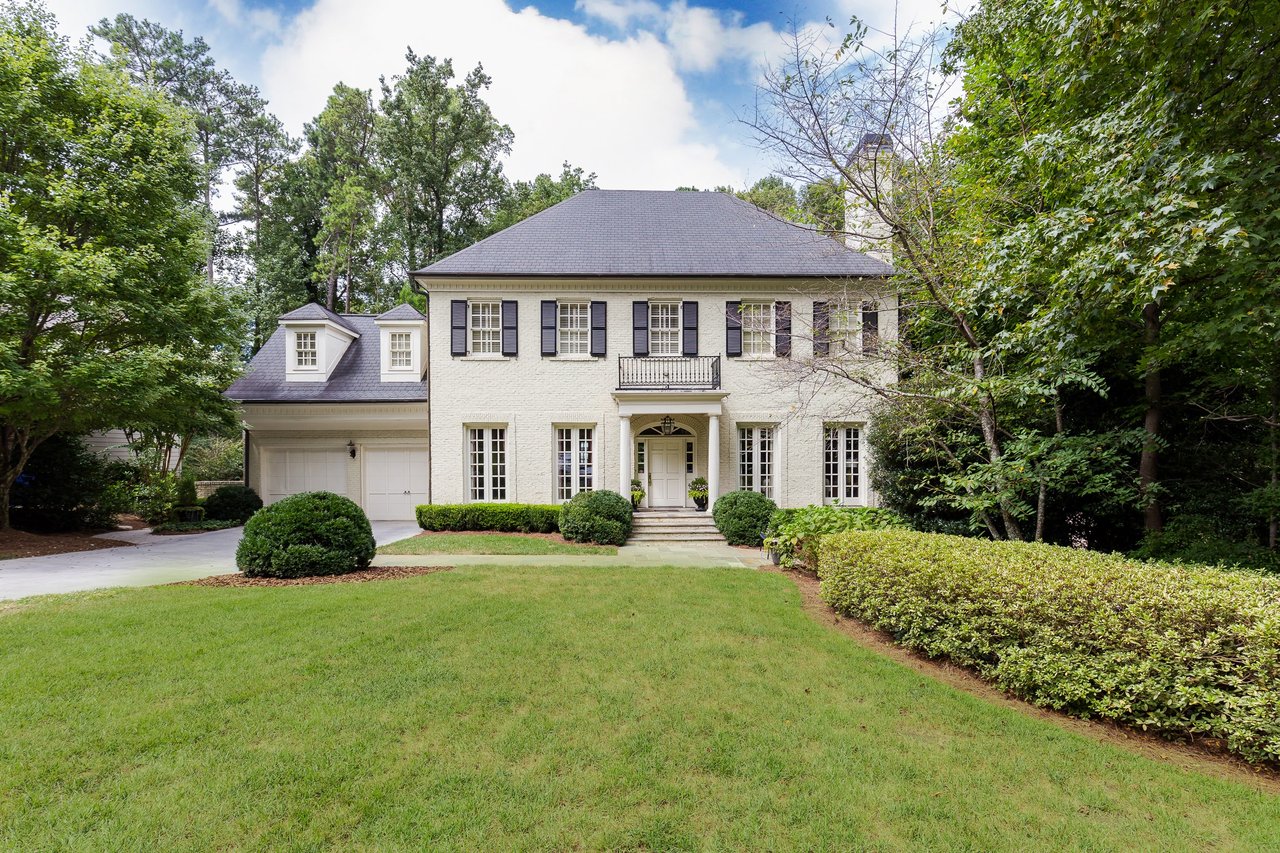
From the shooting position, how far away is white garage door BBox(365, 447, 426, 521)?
1634 centimetres

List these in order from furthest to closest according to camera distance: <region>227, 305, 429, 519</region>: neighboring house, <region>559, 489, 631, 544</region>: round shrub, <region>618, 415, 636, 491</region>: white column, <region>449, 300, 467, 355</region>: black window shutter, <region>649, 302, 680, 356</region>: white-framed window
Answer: <region>227, 305, 429, 519</region>: neighboring house, <region>649, 302, 680, 356</region>: white-framed window, <region>449, 300, 467, 355</region>: black window shutter, <region>618, 415, 636, 491</region>: white column, <region>559, 489, 631, 544</region>: round shrub

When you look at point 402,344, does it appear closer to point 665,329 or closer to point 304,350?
point 304,350

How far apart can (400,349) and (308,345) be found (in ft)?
9.54

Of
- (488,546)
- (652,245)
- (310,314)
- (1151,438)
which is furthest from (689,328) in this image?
(310,314)

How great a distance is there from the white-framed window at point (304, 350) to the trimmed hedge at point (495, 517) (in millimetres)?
7404

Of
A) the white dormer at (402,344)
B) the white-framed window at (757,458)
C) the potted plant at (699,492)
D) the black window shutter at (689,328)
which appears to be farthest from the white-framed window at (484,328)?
the white-framed window at (757,458)

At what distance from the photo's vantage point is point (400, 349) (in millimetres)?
16609

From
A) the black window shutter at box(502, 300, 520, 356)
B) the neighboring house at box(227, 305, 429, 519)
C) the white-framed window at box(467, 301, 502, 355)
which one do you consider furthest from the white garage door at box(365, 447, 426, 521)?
the black window shutter at box(502, 300, 520, 356)

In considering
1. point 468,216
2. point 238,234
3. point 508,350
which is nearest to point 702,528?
point 508,350

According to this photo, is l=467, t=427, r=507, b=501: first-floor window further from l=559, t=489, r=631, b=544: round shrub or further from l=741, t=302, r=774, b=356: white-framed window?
l=741, t=302, r=774, b=356: white-framed window

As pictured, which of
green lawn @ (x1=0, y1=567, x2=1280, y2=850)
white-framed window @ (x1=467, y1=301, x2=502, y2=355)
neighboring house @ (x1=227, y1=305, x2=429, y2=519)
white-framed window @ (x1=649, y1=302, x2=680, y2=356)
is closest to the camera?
green lawn @ (x1=0, y1=567, x2=1280, y2=850)

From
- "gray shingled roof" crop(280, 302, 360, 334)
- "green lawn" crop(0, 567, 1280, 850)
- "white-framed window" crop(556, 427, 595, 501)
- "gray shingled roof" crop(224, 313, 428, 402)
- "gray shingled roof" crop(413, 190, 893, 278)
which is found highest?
"gray shingled roof" crop(413, 190, 893, 278)

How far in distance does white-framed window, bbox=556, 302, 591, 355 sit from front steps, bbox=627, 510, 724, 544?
490 cm

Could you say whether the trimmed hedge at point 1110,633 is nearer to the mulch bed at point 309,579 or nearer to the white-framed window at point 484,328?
the mulch bed at point 309,579
